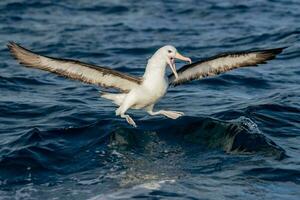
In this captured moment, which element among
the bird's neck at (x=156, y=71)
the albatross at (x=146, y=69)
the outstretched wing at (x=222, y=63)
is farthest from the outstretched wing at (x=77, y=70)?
the outstretched wing at (x=222, y=63)

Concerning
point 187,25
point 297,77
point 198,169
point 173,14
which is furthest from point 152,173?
point 173,14

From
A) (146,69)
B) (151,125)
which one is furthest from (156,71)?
(151,125)

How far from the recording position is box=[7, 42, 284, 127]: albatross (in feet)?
37.4

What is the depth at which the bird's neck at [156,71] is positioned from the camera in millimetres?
11516

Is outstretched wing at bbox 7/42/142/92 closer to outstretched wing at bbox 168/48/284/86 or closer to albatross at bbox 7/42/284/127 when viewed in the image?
albatross at bbox 7/42/284/127

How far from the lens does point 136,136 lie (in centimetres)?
1245

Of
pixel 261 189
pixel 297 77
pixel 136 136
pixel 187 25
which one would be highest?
pixel 187 25

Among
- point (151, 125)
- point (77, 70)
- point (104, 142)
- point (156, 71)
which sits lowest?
point (104, 142)

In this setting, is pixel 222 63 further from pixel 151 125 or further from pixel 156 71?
pixel 151 125

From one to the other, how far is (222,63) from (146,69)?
1.17m

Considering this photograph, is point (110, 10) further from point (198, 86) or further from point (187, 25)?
point (198, 86)

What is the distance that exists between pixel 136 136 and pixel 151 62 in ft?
4.53

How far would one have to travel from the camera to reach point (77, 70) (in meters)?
11.7

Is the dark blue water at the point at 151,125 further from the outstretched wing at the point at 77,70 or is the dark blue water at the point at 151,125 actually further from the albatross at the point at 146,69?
the outstretched wing at the point at 77,70
